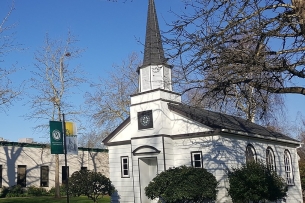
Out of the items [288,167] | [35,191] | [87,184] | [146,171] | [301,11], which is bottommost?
[35,191]

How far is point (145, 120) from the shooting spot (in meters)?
20.9

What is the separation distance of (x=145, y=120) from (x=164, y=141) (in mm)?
1840

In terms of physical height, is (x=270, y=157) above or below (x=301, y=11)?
Result: below

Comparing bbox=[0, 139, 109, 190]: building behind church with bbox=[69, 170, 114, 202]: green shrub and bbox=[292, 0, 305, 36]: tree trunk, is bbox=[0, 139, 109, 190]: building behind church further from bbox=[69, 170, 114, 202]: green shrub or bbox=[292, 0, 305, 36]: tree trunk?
bbox=[292, 0, 305, 36]: tree trunk

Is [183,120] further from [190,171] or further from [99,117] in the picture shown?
[99,117]

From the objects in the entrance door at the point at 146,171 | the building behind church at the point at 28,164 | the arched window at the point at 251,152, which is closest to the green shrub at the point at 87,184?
the entrance door at the point at 146,171

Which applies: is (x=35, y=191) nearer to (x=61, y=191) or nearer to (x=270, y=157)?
(x=61, y=191)

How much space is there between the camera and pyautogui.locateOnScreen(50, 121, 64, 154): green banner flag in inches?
586

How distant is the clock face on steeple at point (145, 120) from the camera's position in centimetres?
2069

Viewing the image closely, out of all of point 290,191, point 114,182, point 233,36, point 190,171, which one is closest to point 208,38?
point 233,36

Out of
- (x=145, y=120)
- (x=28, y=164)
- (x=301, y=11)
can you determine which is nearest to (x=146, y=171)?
(x=145, y=120)

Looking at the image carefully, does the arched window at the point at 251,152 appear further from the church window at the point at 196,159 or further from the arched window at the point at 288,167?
the arched window at the point at 288,167

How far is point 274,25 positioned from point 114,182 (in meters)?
16.4

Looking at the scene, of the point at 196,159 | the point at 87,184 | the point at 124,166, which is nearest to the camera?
the point at 87,184
